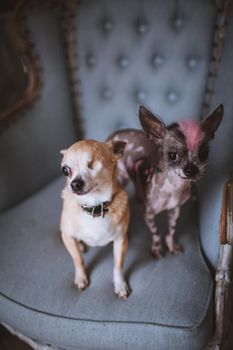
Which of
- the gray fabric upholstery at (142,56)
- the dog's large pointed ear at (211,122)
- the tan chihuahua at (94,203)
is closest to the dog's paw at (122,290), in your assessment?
the tan chihuahua at (94,203)

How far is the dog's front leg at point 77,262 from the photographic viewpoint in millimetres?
1020

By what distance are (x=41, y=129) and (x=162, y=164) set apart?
25.2 inches

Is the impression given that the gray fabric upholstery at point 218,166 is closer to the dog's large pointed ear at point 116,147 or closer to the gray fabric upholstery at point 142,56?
the gray fabric upholstery at point 142,56

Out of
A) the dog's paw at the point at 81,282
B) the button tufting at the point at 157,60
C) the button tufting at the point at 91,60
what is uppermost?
the button tufting at the point at 91,60

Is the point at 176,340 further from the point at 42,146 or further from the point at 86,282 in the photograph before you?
the point at 42,146

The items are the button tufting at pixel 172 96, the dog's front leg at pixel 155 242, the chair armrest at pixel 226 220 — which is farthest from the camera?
the button tufting at pixel 172 96

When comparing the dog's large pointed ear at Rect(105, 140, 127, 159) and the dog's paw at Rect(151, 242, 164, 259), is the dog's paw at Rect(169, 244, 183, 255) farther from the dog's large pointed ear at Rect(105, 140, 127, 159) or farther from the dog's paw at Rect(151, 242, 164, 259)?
the dog's large pointed ear at Rect(105, 140, 127, 159)

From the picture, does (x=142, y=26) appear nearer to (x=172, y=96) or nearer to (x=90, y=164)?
(x=172, y=96)

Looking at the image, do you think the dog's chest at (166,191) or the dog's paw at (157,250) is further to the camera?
the dog's paw at (157,250)

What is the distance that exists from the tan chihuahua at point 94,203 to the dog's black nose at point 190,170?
0.60ft

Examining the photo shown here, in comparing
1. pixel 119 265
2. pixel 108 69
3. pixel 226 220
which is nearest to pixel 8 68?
pixel 108 69

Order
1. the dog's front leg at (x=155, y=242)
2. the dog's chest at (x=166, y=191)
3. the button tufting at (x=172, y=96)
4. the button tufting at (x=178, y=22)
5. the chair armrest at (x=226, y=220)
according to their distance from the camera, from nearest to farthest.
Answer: the chair armrest at (x=226, y=220) < the dog's chest at (x=166, y=191) < the dog's front leg at (x=155, y=242) < the button tufting at (x=178, y=22) < the button tufting at (x=172, y=96)

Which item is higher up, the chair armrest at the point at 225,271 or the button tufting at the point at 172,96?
the button tufting at the point at 172,96

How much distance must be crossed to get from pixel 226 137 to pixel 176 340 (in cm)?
60
